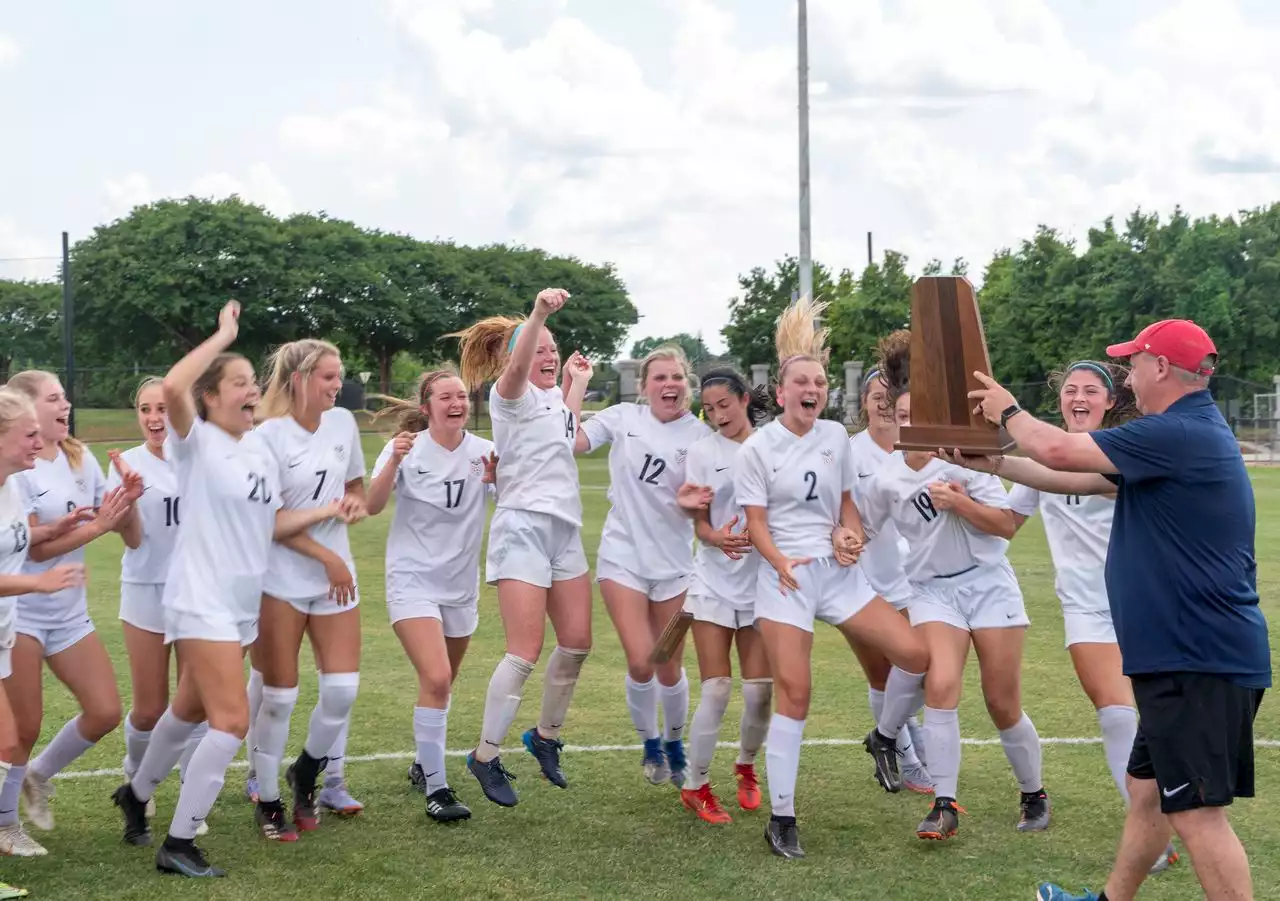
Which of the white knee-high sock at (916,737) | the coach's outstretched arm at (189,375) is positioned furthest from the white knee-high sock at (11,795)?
the white knee-high sock at (916,737)

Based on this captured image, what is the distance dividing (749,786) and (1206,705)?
2.53 meters

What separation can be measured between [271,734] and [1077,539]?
3.48m

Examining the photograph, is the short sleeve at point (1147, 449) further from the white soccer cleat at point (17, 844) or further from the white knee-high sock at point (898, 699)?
the white soccer cleat at point (17, 844)

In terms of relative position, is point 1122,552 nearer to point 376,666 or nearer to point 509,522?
point 509,522

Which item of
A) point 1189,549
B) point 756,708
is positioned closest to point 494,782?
point 756,708

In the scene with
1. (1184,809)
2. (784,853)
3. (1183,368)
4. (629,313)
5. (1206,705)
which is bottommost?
(784,853)

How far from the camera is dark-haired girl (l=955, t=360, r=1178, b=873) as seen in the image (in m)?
5.73

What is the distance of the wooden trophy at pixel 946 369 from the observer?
4.88 meters

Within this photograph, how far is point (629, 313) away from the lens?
7475 cm

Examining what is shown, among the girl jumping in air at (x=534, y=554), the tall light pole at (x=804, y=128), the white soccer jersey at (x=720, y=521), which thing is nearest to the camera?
the white soccer jersey at (x=720, y=521)

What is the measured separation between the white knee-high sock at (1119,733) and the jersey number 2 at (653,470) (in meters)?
2.25

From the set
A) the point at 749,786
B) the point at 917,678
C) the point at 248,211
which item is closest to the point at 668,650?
the point at 749,786

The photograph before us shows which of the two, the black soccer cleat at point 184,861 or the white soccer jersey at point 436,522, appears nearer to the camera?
the black soccer cleat at point 184,861

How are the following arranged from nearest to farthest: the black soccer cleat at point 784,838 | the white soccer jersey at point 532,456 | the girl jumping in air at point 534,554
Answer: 1. the black soccer cleat at point 784,838
2. the girl jumping in air at point 534,554
3. the white soccer jersey at point 532,456
